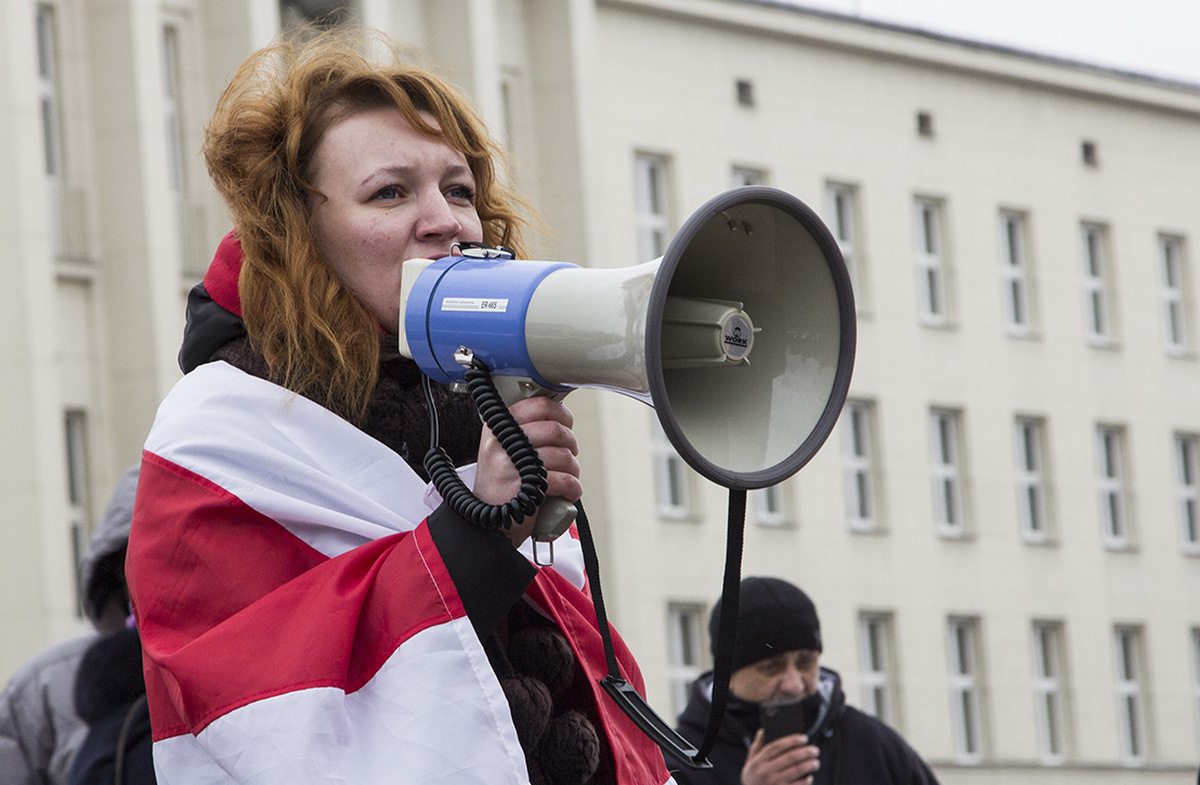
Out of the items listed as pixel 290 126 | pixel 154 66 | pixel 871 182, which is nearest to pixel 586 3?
pixel 871 182

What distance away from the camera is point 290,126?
3373 mm

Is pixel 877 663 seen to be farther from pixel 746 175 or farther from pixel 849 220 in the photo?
pixel 746 175

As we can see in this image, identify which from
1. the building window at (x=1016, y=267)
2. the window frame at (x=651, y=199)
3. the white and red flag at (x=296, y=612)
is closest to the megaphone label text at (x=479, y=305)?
the white and red flag at (x=296, y=612)

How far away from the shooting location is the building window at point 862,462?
33.6 meters

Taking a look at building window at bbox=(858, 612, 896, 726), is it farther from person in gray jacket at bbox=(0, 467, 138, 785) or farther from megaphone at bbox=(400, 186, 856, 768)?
megaphone at bbox=(400, 186, 856, 768)

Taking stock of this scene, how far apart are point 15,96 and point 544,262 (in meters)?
19.7

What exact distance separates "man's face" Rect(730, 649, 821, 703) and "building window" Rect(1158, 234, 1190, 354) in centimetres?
3355

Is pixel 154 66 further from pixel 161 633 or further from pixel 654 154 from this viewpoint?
pixel 161 633

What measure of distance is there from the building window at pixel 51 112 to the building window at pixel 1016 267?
1714 centimetres

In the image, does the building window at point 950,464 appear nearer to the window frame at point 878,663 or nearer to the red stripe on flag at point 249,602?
the window frame at point 878,663

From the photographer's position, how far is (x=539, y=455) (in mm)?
2967

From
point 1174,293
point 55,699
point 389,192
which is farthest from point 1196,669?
point 389,192

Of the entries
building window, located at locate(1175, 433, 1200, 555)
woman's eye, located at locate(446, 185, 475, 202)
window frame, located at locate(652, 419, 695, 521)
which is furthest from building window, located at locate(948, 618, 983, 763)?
woman's eye, located at locate(446, 185, 475, 202)

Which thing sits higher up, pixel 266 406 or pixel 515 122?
pixel 515 122
